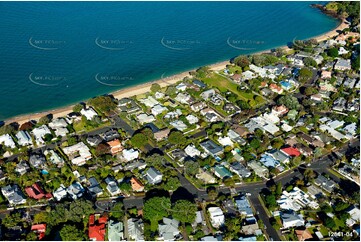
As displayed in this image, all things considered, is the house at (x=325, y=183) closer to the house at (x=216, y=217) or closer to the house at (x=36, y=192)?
the house at (x=216, y=217)

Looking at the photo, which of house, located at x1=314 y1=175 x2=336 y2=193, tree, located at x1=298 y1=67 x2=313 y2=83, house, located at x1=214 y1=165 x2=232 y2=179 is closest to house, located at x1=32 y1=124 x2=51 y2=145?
house, located at x1=214 y1=165 x2=232 y2=179

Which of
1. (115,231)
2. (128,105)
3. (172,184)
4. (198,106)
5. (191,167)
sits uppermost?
(128,105)

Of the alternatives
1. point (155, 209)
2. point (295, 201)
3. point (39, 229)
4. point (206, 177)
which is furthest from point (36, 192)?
point (295, 201)

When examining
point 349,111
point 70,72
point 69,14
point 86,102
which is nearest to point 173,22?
point 69,14

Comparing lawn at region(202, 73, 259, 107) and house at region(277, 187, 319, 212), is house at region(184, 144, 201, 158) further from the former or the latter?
lawn at region(202, 73, 259, 107)

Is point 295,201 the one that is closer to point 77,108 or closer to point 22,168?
point 22,168

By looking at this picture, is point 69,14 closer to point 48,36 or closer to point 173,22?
point 48,36
